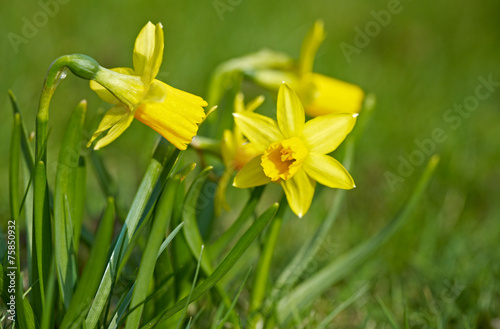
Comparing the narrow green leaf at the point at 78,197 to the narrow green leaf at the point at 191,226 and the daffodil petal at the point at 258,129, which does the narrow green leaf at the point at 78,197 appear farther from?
the daffodil petal at the point at 258,129

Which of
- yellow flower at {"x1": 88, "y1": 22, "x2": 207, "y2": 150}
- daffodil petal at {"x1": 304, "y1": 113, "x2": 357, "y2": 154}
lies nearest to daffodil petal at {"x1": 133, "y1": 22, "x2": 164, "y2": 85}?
yellow flower at {"x1": 88, "y1": 22, "x2": 207, "y2": 150}

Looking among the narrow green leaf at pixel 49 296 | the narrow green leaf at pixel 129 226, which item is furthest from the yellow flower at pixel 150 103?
the narrow green leaf at pixel 49 296

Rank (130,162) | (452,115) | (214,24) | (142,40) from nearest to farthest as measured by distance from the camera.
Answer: (142,40) → (130,162) → (452,115) → (214,24)

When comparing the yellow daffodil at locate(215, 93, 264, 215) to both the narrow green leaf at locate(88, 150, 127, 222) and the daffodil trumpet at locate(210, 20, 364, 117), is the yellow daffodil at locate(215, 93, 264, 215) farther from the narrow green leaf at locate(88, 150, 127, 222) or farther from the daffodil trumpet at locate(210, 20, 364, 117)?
the narrow green leaf at locate(88, 150, 127, 222)

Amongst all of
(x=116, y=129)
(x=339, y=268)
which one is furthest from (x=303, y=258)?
(x=116, y=129)

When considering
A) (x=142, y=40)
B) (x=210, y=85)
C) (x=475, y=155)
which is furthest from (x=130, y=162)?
(x=475, y=155)

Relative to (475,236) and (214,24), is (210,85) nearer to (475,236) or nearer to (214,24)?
(475,236)
